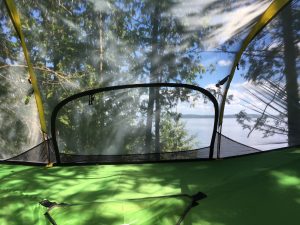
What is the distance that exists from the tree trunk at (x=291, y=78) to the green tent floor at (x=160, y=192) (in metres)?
0.17

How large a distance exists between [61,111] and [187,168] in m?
1.32

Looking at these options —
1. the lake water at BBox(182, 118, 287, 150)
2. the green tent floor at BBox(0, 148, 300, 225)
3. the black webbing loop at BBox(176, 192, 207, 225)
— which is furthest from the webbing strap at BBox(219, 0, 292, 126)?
the black webbing loop at BBox(176, 192, 207, 225)

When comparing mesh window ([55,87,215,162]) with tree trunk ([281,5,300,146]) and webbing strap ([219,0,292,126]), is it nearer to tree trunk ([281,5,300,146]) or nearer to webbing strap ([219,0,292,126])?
webbing strap ([219,0,292,126])

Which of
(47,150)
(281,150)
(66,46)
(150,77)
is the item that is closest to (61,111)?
(47,150)

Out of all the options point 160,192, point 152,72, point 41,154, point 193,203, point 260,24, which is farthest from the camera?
point 41,154

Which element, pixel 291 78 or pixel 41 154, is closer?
pixel 291 78

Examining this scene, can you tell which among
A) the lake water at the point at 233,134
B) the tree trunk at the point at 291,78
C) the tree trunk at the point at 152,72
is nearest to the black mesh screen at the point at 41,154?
the tree trunk at the point at 152,72

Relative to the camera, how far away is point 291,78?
3.06 metres

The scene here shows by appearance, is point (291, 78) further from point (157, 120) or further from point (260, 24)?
point (157, 120)

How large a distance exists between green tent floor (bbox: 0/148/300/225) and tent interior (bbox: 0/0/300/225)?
0.09 ft

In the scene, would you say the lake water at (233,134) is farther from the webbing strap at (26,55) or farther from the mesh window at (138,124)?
the webbing strap at (26,55)

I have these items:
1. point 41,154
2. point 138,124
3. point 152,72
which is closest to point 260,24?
point 152,72

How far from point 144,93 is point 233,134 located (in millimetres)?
929

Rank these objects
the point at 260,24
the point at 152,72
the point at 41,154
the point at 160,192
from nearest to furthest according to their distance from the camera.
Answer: the point at 160,192 < the point at 260,24 < the point at 152,72 < the point at 41,154
